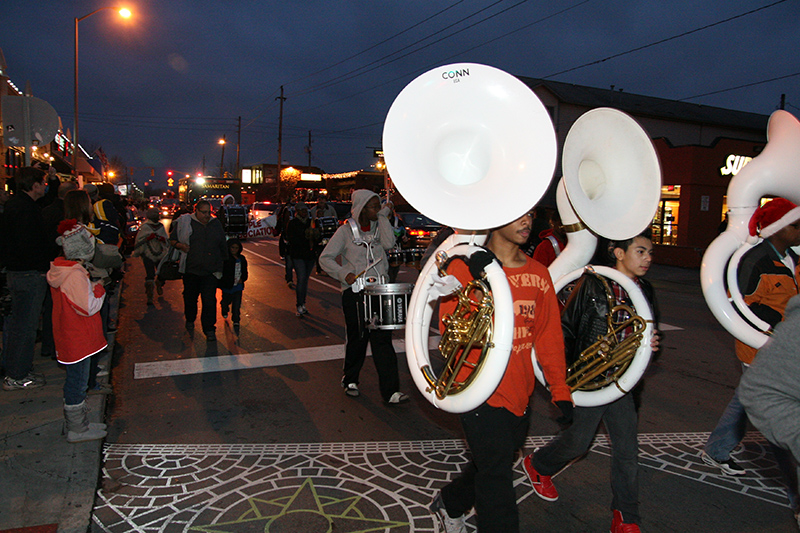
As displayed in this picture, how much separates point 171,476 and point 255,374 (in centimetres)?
227

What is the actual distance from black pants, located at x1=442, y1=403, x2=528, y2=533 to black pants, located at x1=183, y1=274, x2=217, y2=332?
553 centimetres

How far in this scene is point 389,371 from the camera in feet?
16.5

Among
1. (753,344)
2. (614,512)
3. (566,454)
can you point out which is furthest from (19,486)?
(753,344)

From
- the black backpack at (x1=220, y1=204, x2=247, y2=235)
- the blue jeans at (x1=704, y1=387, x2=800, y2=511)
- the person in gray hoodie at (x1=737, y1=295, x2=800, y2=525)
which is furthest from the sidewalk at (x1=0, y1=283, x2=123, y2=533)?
the black backpack at (x1=220, y1=204, x2=247, y2=235)

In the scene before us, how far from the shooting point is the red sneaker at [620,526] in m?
2.96

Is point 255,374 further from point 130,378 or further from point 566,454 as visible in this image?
point 566,454

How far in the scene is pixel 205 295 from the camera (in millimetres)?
7434

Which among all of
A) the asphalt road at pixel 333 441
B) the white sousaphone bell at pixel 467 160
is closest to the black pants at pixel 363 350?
the asphalt road at pixel 333 441

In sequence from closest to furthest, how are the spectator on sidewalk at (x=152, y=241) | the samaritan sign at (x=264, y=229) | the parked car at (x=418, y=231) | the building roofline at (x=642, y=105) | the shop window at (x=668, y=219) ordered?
the spectator on sidewalk at (x=152, y=241) < the parked car at (x=418, y=231) < the samaritan sign at (x=264, y=229) < the shop window at (x=668, y=219) < the building roofline at (x=642, y=105)

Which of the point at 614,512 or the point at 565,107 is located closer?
the point at 614,512

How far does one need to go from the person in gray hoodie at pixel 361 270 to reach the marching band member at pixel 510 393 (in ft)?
6.86

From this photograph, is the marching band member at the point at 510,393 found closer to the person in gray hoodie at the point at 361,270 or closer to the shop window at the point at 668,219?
the person in gray hoodie at the point at 361,270

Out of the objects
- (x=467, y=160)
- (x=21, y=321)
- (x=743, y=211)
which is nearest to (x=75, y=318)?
(x=21, y=321)

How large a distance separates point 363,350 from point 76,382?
2348mm
